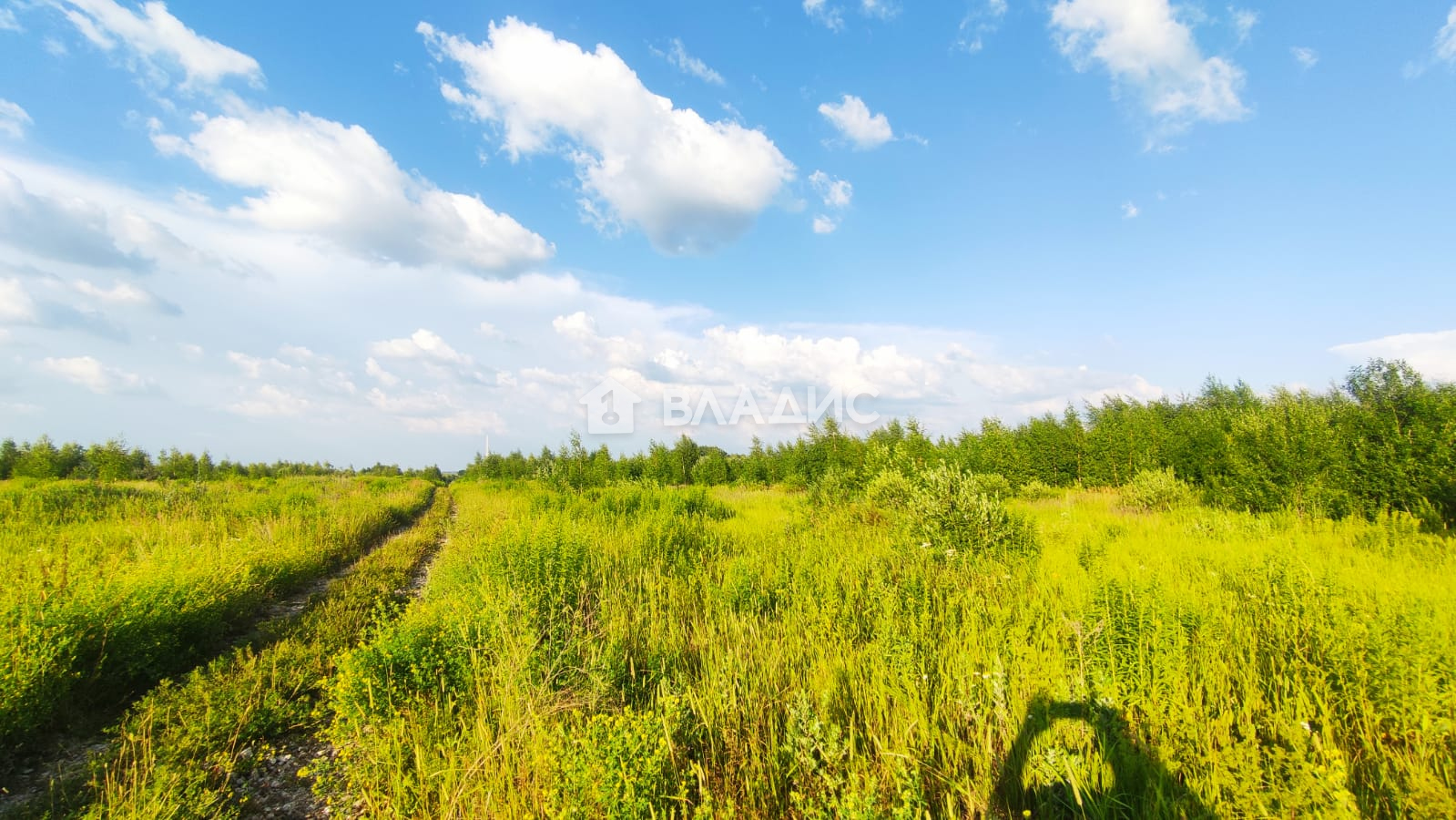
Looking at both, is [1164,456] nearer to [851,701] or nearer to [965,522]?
[965,522]

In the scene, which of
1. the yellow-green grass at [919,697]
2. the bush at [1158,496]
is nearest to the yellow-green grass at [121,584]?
the yellow-green grass at [919,697]

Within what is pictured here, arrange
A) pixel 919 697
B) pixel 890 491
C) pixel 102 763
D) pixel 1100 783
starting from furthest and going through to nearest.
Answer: pixel 890 491 < pixel 102 763 < pixel 919 697 < pixel 1100 783

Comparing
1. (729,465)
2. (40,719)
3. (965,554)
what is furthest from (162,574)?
(729,465)

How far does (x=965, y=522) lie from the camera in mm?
7973

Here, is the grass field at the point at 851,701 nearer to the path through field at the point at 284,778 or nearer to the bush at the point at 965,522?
the path through field at the point at 284,778

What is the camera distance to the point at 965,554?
6777 mm

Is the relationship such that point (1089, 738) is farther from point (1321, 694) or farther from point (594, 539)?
point (594, 539)

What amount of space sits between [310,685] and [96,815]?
2.18m

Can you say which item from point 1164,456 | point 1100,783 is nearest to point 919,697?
point 1100,783

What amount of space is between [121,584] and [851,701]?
27.8 ft

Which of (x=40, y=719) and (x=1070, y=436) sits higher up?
(x=1070, y=436)

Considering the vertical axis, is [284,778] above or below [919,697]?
below

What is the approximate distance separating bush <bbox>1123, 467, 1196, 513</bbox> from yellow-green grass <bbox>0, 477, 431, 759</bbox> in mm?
18740

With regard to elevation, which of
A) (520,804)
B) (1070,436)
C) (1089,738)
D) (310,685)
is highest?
(1070,436)
